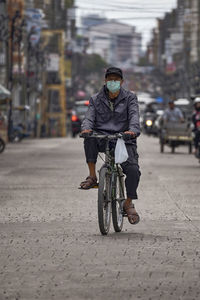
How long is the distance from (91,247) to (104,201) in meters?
1.04

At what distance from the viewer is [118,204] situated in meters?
11.6

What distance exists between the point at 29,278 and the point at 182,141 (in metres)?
29.2

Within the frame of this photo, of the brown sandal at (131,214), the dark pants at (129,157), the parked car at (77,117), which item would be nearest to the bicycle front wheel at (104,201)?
the dark pants at (129,157)

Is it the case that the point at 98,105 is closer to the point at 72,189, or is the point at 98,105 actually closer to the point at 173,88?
the point at 72,189

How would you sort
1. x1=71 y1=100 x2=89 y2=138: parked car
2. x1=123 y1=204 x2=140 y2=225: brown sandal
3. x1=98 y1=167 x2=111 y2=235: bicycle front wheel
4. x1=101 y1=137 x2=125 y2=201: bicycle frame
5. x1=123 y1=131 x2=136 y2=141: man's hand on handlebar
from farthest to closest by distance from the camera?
x1=71 y1=100 x2=89 y2=138: parked car, x1=123 y1=204 x2=140 y2=225: brown sandal, x1=101 y1=137 x2=125 y2=201: bicycle frame, x1=123 y1=131 x2=136 y2=141: man's hand on handlebar, x1=98 y1=167 x2=111 y2=235: bicycle front wheel

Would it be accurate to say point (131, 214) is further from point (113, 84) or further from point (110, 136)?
point (113, 84)

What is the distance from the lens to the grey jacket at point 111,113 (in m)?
11.4

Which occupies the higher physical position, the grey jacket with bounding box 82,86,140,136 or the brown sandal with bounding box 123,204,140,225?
the grey jacket with bounding box 82,86,140,136

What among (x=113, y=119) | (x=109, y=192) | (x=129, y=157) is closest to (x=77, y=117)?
(x=113, y=119)

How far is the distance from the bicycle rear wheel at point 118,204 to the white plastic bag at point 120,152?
0.38m

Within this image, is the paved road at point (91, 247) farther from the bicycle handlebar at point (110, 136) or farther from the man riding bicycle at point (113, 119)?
the bicycle handlebar at point (110, 136)

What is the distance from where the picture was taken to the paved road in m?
7.66

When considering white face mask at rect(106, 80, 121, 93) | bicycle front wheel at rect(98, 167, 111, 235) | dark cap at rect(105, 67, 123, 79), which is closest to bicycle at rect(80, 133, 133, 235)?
bicycle front wheel at rect(98, 167, 111, 235)

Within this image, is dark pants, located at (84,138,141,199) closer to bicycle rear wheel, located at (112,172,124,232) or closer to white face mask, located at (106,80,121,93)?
bicycle rear wheel, located at (112,172,124,232)
